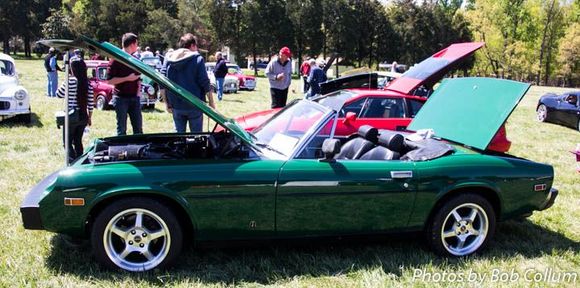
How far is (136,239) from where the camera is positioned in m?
Answer: 3.33

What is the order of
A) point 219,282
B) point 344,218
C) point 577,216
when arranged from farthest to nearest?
1. point 577,216
2. point 344,218
3. point 219,282

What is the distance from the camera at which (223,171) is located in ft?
11.0

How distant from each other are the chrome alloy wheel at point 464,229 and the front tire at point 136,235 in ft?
7.18

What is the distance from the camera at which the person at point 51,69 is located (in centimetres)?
1372

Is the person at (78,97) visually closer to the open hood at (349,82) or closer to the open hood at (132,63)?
the open hood at (132,63)

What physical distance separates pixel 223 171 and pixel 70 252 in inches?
58.2

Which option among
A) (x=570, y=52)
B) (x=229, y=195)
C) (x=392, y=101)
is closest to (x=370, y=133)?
(x=229, y=195)

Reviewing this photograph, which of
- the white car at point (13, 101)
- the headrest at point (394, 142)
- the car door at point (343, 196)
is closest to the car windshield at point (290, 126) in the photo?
the car door at point (343, 196)

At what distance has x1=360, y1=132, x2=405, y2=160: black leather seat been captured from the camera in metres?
3.88

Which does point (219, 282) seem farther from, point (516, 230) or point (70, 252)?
point (516, 230)

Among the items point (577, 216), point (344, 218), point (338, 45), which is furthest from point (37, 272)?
point (338, 45)

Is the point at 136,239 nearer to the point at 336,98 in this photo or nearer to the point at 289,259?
the point at 289,259

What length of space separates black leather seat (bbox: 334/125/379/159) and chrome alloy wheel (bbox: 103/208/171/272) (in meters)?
1.65

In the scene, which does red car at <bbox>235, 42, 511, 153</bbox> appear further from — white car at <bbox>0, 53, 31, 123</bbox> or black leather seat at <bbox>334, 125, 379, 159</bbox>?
white car at <bbox>0, 53, 31, 123</bbox>
